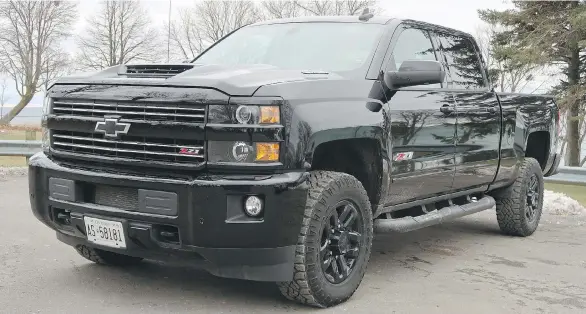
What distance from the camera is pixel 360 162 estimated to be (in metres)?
4.29

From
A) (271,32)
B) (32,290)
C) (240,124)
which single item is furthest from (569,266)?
(32,290)

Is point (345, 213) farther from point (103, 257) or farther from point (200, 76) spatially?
point (103, 257)

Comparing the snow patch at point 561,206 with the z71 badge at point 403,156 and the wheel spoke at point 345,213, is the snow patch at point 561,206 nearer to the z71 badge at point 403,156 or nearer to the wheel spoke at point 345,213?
the z71 badge at point 403,156

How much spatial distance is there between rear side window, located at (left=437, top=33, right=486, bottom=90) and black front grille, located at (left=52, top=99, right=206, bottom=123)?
8.95ft

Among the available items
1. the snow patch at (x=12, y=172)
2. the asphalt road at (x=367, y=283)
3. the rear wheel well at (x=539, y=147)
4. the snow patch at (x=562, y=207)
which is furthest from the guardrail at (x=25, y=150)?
the asphalt road at (x=367, y=283)

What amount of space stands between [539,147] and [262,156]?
494cm

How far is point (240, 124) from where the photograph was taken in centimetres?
342

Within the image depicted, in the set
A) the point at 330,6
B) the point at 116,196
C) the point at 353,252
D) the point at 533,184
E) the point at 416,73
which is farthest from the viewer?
the point at 330,6

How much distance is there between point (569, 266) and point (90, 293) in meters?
3.96

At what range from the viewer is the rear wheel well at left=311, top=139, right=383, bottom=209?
414 centimetres

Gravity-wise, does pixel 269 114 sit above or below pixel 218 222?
above

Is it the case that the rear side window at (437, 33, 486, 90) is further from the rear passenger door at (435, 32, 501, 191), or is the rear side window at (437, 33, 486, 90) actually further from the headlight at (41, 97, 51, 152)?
the headlight at (41, 97, 51, 152)

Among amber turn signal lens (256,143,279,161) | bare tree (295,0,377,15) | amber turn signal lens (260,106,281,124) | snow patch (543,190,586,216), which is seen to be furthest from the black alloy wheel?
bare tree (295,0,377,15)

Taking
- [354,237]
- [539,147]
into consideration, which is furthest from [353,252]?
[539,147]
